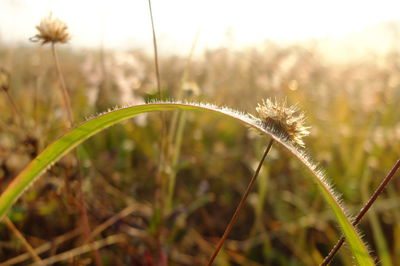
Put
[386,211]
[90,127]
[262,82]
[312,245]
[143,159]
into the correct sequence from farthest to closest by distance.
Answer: [262,82], [143,159], [386,211], [312,245], [90,127]

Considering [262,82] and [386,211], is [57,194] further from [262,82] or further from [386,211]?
[262,82]

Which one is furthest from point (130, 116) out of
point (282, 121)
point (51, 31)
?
point (51, 31)

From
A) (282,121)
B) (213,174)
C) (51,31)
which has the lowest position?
(282,121)

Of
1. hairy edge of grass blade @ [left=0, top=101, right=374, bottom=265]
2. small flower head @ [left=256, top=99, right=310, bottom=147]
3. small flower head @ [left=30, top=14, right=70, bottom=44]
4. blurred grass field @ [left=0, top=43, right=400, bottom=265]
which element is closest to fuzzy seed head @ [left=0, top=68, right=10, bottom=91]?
blurred grass field @ [left=0, top=43, right=400, bottom=265]

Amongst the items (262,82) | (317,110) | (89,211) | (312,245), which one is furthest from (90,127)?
(317,110)

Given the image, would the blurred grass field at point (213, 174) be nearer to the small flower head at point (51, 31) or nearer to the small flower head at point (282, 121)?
the small flower head at point (51, 31)

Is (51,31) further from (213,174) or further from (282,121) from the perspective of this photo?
(213,174)

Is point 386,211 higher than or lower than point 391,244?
higher
